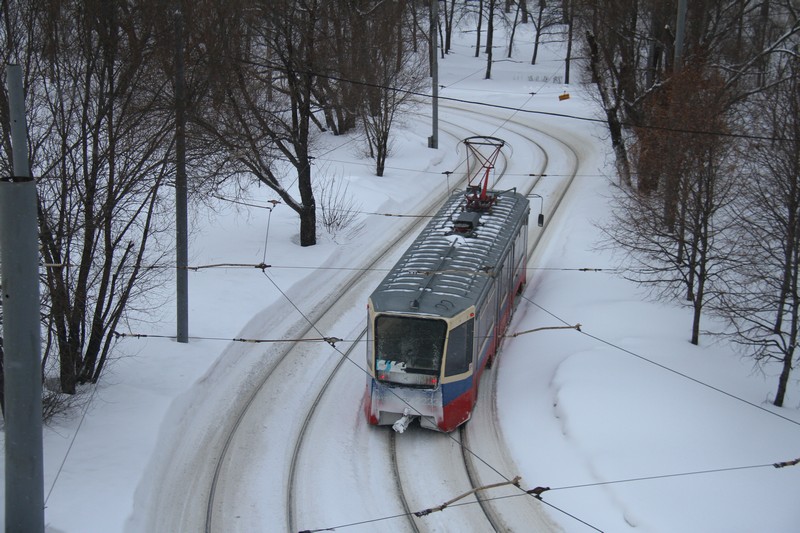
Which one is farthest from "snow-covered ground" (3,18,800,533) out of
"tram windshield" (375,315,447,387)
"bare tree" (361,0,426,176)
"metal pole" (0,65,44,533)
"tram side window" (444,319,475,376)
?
"bare tree" (361,0,426,176)

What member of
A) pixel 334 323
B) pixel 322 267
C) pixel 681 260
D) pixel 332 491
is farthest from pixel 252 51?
pixel 332 491

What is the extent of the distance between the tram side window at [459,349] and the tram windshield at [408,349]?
149mm

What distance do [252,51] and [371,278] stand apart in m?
7.04

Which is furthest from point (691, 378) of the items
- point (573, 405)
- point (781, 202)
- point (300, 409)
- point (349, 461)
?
point (300, 409)

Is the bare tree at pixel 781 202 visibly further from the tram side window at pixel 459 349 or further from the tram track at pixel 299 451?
the tram track at pixel 299 451

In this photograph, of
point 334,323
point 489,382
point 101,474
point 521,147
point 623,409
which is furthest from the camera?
point 521,147

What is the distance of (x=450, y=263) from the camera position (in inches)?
584

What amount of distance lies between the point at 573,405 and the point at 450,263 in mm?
3257

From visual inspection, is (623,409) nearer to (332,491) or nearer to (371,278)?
(332,491)

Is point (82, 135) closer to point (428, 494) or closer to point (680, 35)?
point (428, 494)

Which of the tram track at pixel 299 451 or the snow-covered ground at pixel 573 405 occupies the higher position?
the snow-covered ground at pixel 573 405

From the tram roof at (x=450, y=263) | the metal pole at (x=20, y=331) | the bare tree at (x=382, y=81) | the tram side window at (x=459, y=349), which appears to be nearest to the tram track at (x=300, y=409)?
the tram roof at (x=450, y=263)

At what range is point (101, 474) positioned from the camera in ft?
37.2

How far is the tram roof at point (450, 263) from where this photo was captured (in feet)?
43.4
